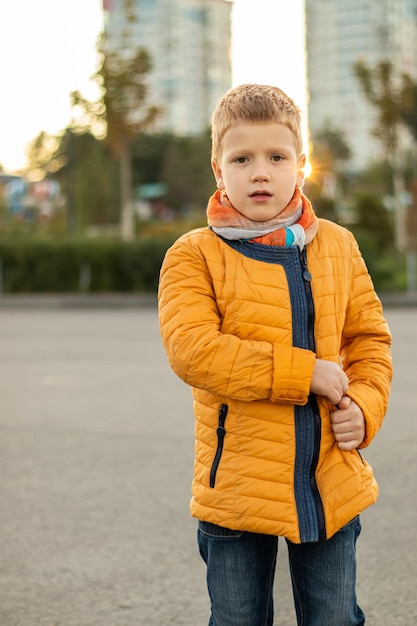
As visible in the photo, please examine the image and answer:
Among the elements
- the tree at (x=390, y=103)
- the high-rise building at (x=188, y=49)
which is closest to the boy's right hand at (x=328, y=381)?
the tree at (x=390, y=103)

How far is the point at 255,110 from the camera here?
2244 millimetres

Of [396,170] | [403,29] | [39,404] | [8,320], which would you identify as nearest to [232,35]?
[403,29]

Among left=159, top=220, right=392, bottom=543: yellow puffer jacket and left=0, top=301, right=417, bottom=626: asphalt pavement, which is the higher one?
left=159, top=220, right=392, bottom=543: yellow puffer jacket

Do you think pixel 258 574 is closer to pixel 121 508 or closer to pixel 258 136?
pixel 258 136

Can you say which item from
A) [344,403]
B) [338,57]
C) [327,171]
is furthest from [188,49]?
[344,403]

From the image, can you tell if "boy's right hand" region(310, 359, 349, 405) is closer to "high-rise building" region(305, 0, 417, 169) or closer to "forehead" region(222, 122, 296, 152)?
"forehead" region(222, 122, 296, 152)

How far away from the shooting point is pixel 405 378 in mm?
8781

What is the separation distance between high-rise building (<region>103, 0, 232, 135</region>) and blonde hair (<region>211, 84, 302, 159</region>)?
116830 mm

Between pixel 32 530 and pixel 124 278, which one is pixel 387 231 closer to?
pixel 124 278

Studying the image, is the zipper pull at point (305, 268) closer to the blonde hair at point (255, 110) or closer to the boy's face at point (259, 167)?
the boy's face at point (259, 167)

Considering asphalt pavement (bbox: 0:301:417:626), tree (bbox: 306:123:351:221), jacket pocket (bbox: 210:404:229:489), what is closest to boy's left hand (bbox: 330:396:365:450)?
jacket pocket (bbox: 210:404:229:489)

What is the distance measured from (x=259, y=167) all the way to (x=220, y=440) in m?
0.64

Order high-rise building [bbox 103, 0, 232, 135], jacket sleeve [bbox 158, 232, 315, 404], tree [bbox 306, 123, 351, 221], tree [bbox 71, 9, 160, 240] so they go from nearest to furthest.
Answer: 1. jacket sleeve [bbox 158, 232, 315, 404]
2. tree [bbox 306, 123, 351, 221]
3. tree [bbox 71, 9, 160, 240]
4. high-rise building [bbox 103, 0, 232, 135]

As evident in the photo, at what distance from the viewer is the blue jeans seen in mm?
2254
